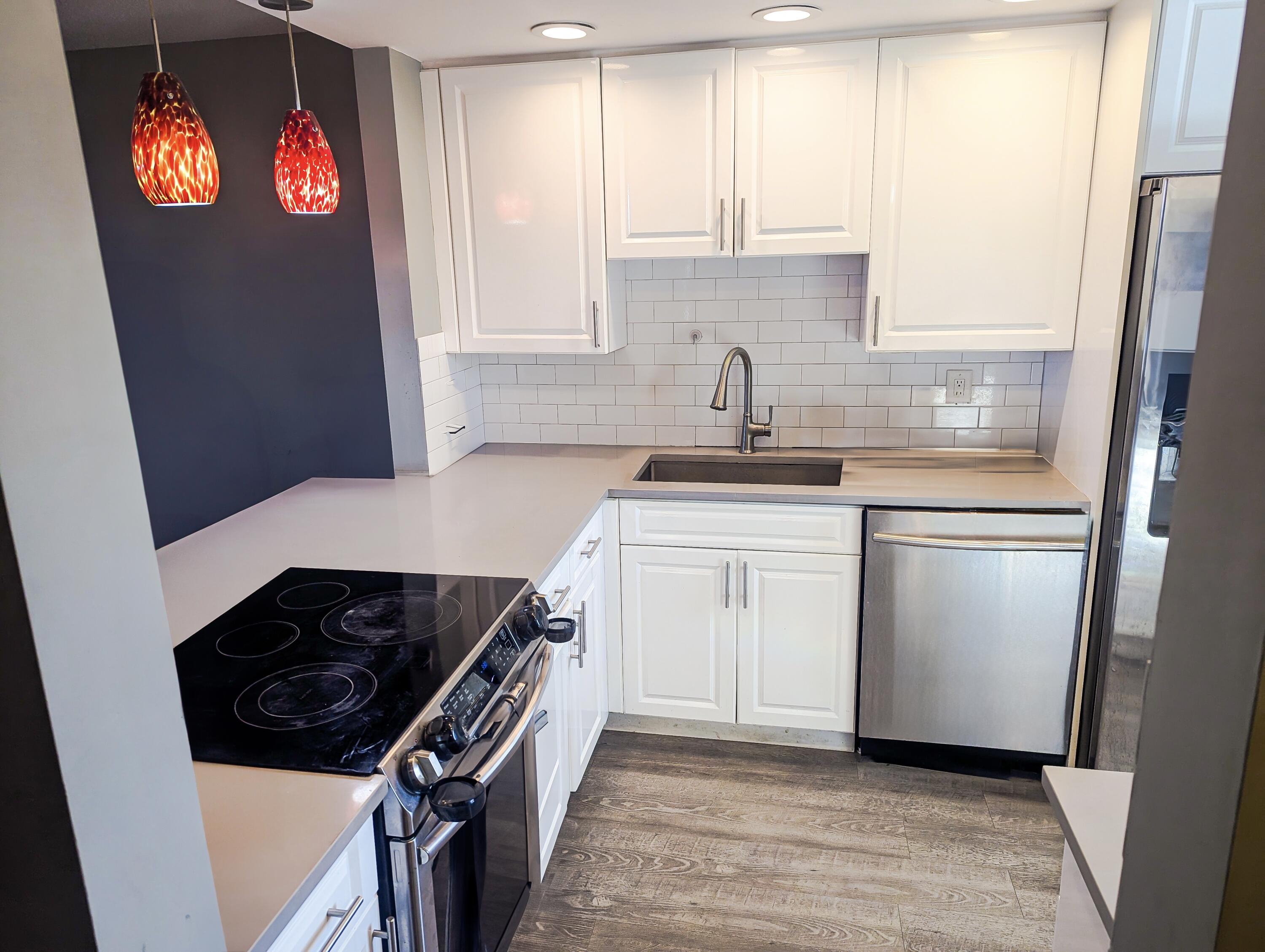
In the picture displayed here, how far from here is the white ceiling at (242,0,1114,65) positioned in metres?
2.03

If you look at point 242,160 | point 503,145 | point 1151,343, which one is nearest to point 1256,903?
point 1151,343

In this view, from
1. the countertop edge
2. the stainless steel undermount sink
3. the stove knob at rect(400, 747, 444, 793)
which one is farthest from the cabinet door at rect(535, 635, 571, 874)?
the stainless steel undermount sink

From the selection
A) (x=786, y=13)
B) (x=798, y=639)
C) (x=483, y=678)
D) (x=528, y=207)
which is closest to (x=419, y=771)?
(x=483, y=678)

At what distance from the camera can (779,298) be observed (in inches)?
111

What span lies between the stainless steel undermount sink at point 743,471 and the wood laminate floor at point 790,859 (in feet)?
2.86

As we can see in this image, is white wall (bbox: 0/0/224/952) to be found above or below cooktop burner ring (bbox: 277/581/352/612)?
above

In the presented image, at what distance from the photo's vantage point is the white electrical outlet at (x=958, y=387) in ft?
9.05

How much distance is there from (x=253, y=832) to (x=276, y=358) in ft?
6.10

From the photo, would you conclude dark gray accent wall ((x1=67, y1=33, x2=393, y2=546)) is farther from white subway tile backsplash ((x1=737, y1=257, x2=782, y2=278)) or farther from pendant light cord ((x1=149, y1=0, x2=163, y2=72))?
white subway tile backsplash ((x1=737, y1=257, x2=782, y2=278))

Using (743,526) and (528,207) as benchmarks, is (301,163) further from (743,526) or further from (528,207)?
(743,526)

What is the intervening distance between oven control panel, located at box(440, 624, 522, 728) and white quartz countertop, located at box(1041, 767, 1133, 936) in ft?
2.87

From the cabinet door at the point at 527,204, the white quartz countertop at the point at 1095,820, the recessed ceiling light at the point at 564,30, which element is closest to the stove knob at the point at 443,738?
the white quartz countertop at the point at 1095,820

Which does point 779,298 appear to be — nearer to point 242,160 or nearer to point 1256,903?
point 242,160

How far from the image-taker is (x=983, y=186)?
2328 millimetres
